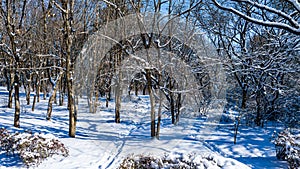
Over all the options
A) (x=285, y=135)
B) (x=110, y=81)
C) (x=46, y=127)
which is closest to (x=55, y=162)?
(x=46, y=127)

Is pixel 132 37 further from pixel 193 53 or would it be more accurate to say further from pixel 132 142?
pixel 132 142

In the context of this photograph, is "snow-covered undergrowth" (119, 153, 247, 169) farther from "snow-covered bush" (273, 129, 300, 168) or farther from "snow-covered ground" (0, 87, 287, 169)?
"snow-covered bush" (273, 129, 300, 168)

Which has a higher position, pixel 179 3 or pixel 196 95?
pixel 179 3

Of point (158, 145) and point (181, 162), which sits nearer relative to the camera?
point (181, 162)

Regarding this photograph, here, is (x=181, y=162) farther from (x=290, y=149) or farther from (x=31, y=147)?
(x=31, y=147)

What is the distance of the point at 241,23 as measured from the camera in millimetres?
10992

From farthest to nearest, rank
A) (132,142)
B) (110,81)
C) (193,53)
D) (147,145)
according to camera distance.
Answer: (110,81) < (193,53) < (132,142) < (147,145)

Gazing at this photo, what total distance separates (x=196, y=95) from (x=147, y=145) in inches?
148

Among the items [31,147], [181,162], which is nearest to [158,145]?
[181,162]

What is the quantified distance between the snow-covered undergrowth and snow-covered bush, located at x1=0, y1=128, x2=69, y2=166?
2290 mm

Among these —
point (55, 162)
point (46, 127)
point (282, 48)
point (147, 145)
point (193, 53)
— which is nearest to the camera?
point (282, 48)

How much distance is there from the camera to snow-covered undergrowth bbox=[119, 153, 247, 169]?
4.37 meters

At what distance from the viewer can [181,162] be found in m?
4.48

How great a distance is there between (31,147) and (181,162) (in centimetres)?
379
